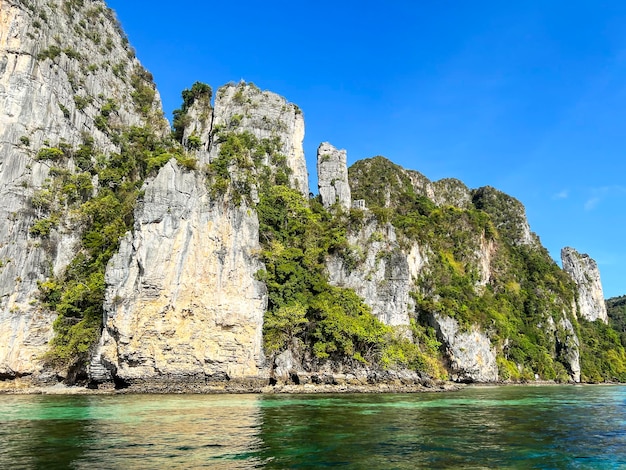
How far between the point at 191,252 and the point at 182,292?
301 cm

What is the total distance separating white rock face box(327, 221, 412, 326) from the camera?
145ft

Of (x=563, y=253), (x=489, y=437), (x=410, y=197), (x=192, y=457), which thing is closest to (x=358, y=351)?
(x=489, y=437)

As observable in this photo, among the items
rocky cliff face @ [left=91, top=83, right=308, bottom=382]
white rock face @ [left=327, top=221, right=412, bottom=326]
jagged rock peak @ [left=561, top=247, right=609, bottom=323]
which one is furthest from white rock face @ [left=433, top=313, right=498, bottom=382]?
jagged rock peak @ [left=561, top=247, right=609, bottom=323]

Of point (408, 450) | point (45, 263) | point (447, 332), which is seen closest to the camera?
point (408, 450)

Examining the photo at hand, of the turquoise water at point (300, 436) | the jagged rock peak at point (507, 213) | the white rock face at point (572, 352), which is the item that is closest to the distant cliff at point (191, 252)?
the white rock face at point (572, 352)

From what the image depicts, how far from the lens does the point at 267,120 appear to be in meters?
54.5

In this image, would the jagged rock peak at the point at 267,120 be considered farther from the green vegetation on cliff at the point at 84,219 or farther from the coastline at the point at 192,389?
the coastline at the point at 192,389

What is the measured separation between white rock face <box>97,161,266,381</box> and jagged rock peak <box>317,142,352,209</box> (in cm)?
1955

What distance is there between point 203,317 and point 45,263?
13.3 meters

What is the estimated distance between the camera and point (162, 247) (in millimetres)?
33250

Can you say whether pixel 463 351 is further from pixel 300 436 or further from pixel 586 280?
pixel 586 280

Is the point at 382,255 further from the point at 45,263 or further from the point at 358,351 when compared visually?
the point at 45,263

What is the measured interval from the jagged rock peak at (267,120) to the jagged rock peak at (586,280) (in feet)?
199

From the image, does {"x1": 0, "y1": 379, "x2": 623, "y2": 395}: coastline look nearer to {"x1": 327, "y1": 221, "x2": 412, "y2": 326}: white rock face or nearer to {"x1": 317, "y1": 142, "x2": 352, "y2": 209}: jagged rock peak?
{"x1": 327, "y1": 221, "x2": 412, "y2": 326}: white rock face
